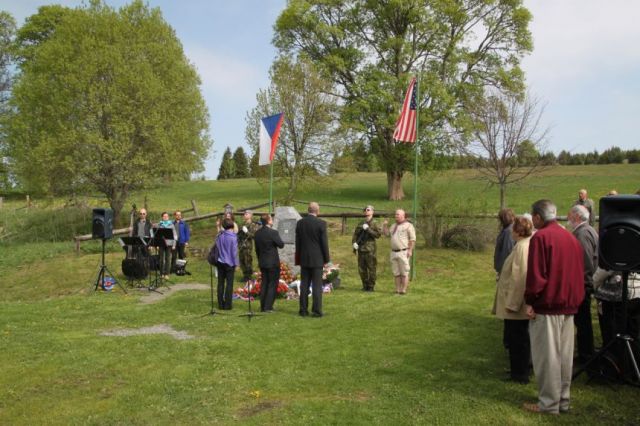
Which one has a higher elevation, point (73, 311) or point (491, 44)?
point (491, 44)

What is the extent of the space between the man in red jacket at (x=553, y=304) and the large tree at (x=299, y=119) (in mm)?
20208

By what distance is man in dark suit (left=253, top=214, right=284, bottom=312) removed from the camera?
10352mm

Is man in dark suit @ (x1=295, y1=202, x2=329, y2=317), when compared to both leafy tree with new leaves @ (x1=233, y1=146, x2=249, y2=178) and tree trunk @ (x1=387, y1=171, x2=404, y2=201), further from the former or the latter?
leafy tree with new leaves @ (x1=233, y1=146, x2=249, y2=178)

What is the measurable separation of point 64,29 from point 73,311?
16.3 meters

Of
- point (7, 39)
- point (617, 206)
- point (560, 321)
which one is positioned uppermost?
point (7, 39)

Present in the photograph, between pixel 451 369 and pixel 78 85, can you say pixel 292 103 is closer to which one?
pixel 78 85

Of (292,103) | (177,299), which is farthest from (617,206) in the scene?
(292,103)

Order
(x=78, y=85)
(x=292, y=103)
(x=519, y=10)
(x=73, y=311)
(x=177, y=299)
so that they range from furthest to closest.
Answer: (x=519, y=10) < (x=292, y=103) < (x=78, y=85) < (x=177, y=299) < (x=73, y=311)

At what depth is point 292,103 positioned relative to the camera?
24.8 metres

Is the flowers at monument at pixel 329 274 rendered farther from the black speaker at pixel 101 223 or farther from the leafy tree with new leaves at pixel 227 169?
the leafy tree with new leaves at pixel 227 169

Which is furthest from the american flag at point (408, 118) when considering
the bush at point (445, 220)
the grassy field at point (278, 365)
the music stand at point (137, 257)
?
the music stand at point (137, 257)

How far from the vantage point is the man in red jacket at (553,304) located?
16.9 feet

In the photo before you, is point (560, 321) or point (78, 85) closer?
point (560, 321)

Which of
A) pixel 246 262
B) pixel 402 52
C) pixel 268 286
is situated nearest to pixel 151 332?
pixel 268 286
